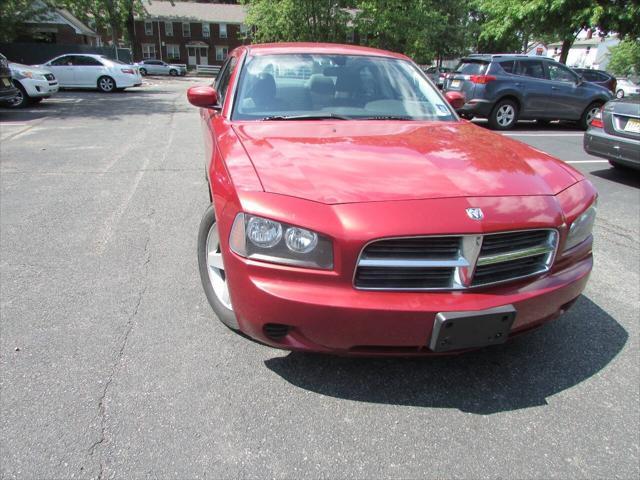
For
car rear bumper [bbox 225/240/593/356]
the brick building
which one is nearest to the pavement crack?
car rear bumper [bbox 225/240/593/356]

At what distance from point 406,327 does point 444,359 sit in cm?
77

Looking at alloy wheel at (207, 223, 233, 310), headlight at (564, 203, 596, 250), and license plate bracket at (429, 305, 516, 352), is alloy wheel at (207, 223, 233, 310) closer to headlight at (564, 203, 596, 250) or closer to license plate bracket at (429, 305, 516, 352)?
license plate bracket at (429, 305, 516, 352)

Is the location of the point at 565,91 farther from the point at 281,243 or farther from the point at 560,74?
the point at 281,243

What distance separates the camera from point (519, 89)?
11.0m

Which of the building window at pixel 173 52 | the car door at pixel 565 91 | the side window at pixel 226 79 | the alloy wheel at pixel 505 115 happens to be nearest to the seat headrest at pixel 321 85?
the side window at pixel 226 79

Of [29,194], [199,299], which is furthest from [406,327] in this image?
[29,194]

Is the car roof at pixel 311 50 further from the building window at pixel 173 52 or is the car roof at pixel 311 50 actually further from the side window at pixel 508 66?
the building window at pixel 173 52

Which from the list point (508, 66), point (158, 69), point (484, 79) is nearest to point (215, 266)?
point (484, 79)

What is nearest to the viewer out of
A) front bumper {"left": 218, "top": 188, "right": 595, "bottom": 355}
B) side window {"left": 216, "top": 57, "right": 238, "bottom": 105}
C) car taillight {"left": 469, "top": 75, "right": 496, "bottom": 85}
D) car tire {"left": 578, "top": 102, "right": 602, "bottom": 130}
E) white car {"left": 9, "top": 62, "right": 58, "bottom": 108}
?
front bumper {"left": 218, "top": 188, "right": 595, "bottom": 355}

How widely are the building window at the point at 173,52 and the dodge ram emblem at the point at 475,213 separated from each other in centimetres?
6464

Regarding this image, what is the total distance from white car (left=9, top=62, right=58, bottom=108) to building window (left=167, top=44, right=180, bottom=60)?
5028 centimetres

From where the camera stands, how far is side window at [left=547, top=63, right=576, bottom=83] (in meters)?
11.4

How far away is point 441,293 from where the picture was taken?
204 centimetres

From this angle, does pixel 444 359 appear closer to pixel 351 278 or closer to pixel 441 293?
pixel 441 293
